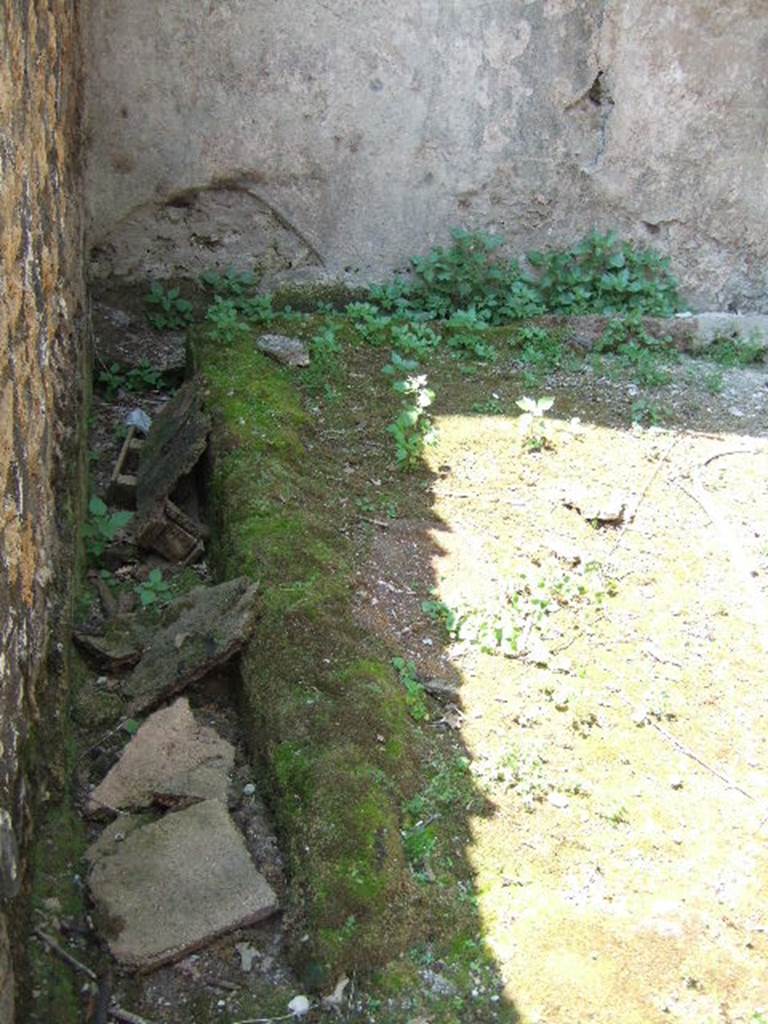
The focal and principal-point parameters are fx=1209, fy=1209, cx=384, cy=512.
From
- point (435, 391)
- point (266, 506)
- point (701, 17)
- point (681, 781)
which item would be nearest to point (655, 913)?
point (681, 781)

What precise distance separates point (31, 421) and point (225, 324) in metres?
2.16

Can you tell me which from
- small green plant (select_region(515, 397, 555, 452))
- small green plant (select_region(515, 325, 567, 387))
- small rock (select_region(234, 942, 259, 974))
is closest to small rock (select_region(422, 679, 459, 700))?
small rock (select_region(234, 942, 259, 974))

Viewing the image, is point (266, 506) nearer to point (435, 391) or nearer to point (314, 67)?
point (435, 391)

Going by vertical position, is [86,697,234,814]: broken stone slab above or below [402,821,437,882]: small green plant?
below

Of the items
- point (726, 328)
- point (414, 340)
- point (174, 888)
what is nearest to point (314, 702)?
point (174, 888)

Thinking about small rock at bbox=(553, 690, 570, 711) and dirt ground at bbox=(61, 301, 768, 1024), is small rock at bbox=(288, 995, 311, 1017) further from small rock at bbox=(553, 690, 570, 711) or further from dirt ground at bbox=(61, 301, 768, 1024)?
small rock at bbox=(553, 690, 570, 711)

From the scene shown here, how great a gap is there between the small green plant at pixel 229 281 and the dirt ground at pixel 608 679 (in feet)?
3.88

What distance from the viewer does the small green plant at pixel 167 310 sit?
5.59 m

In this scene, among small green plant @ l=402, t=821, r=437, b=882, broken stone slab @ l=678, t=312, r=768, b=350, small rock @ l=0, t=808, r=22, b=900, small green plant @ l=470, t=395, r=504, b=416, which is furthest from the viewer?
broken stone slab @ l=678, t=312, r=768, b=350

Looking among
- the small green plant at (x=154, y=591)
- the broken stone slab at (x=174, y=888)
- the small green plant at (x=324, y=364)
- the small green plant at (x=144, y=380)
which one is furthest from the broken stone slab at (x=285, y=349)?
the broken stone slab at (x=174, y=888)

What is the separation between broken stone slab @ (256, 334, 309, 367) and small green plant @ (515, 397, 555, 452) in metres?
0.95

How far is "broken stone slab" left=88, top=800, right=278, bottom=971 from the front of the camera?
2.64 meters

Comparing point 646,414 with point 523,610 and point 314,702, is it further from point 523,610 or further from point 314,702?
point 314,702

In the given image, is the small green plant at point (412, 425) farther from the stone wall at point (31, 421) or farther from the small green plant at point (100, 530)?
the stone wall at point (31, 421)
